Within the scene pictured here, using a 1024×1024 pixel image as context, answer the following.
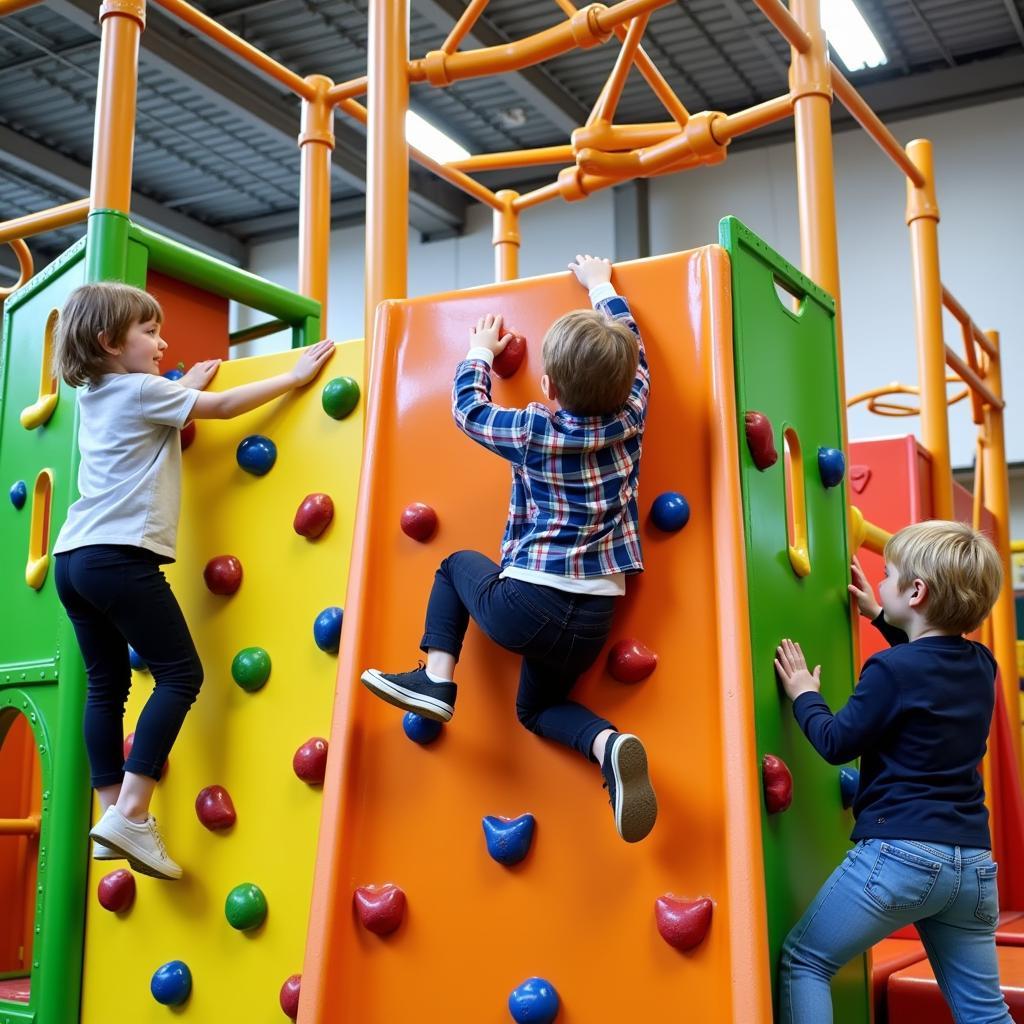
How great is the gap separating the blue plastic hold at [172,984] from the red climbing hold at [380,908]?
526mm

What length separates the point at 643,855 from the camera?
197 centimetres

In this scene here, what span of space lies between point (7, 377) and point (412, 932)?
188 centimetres

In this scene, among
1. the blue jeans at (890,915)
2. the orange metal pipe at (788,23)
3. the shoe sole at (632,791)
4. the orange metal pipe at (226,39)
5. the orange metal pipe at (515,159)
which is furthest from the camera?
the orange metal pipe at (515,159)

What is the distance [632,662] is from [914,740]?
478 millimetres

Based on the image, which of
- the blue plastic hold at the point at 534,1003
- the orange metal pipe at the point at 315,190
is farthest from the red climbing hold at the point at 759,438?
the orange metal pipe at the point at 315,190

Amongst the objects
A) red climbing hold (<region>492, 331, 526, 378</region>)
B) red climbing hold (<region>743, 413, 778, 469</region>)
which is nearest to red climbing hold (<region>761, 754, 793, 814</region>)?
red climbing hold (<region>743, 413, 778, 469</region>)

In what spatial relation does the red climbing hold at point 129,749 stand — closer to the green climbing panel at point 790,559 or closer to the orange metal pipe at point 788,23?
the green climbing panel at point 790,559

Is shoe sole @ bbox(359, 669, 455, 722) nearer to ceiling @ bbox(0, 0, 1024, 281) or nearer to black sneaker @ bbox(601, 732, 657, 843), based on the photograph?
black sneaker @ bbox(601, 732, 657, 843)

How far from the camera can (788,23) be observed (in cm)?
295

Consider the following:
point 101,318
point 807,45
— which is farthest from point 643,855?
point 807,45

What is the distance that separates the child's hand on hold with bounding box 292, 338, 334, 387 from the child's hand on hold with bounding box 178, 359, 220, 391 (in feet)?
0.82

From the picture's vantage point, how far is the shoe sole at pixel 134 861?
237 cm

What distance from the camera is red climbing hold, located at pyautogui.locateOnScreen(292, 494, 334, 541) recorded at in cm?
254

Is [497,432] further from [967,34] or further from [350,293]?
[350,293]
